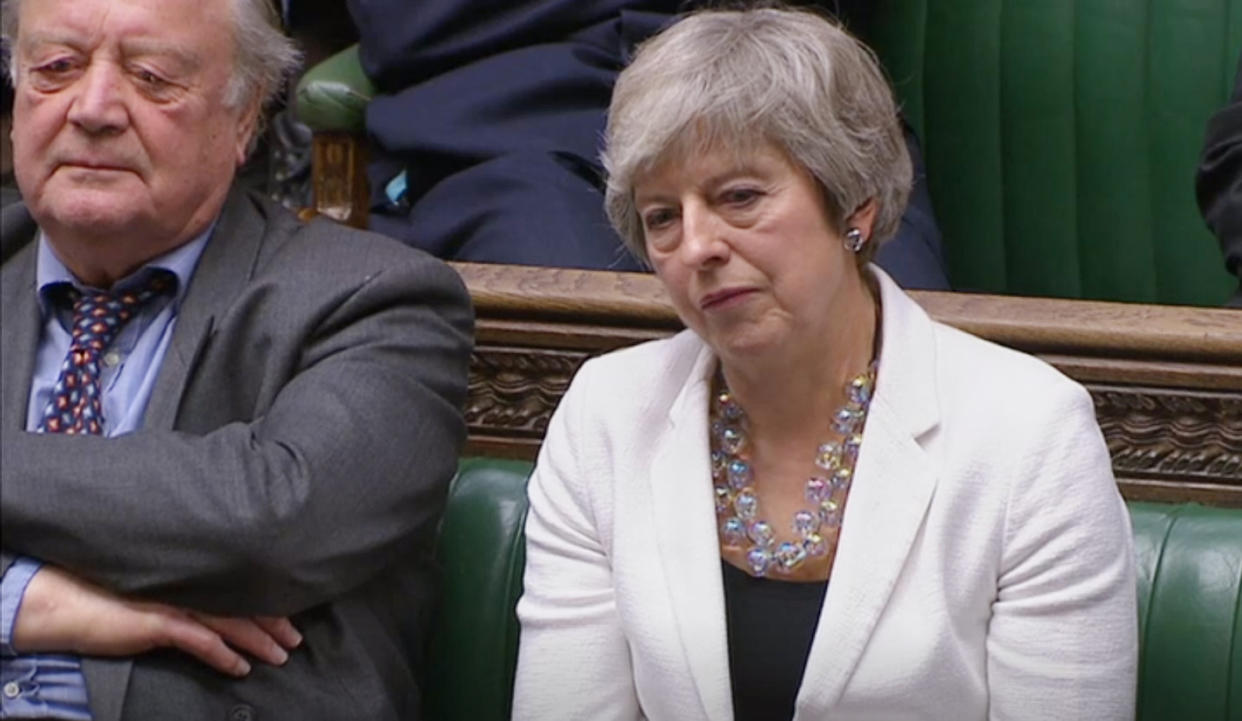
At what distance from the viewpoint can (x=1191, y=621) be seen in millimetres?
Answer: 2102

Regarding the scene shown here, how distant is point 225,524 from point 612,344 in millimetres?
486

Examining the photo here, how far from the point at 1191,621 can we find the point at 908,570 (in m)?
0.28

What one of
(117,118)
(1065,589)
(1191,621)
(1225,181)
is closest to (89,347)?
(117,118)

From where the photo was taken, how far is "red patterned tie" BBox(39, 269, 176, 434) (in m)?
2.16

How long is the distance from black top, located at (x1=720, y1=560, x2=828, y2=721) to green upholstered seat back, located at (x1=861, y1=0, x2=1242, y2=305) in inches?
50.5

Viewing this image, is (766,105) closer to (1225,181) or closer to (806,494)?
(806,494)

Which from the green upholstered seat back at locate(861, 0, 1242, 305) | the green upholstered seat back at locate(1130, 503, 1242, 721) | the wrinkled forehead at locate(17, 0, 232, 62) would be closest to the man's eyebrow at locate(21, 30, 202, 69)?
the wrinkled forehead at locate(17, 0, 232, 62)

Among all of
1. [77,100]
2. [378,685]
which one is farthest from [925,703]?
[77,100]

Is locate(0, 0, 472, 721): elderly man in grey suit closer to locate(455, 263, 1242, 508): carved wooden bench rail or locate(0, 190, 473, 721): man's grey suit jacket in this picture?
locate(0, 190, 473, 721): man's grey suit jacket

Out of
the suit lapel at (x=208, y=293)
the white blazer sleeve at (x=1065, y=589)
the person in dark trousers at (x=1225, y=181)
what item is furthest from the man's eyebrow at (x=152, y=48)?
the person in dark trousers at (x=1225, y=181)

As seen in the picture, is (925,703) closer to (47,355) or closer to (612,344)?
(612,344)

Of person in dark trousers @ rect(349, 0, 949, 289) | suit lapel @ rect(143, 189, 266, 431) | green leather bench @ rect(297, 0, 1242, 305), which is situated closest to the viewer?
suit lapel @ rect(143, 189, 266, 431)

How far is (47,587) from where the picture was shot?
6.62 ft

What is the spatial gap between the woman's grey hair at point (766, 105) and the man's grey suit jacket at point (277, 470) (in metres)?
0.25
